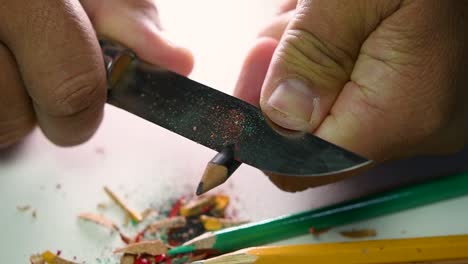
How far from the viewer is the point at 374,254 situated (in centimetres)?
74

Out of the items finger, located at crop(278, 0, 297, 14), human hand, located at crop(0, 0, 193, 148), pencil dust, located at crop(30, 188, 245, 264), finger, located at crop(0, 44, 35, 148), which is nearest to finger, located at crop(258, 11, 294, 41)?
finger, located at crop(278, 0, 297, 14)

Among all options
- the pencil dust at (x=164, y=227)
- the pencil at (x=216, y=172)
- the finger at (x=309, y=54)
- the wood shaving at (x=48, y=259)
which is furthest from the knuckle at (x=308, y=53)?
the wood shaving at (x=48, y=259)

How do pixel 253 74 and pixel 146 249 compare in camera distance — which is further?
pixel 253 74

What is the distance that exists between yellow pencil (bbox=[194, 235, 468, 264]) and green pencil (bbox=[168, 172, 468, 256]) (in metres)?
0.07

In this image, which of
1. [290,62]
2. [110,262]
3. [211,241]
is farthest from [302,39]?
[110,262]

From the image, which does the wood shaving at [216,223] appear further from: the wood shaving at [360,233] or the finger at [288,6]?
the finger at [288,6]

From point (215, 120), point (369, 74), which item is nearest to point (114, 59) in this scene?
point (215, 120)

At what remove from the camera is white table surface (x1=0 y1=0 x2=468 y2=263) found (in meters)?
0.86

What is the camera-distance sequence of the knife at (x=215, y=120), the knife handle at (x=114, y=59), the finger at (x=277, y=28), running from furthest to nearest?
the finger at (x=277, y=28) < the knife handle at (x=114, y=59) < the knife at (x=215, y=120)

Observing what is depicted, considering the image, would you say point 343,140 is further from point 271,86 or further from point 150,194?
point 150,194

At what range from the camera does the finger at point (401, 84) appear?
2.54 feet

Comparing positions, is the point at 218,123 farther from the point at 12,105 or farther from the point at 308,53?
the point at 12,105

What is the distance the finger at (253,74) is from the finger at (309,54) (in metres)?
0.15

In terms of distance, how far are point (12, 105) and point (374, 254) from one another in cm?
50
